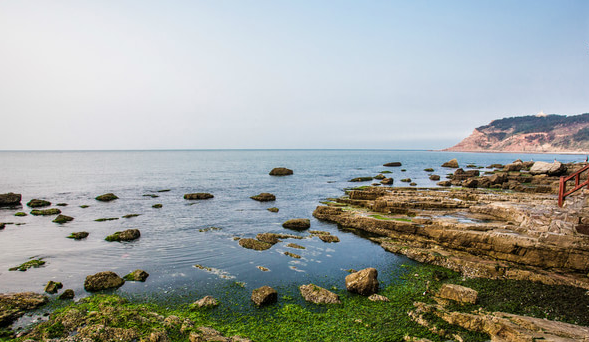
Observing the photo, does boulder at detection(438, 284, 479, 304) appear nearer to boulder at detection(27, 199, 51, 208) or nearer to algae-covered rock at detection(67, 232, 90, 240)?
algae-covered rock at detection(67, 232, 90, 240)

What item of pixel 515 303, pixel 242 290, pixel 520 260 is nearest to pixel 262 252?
pixel 242 290

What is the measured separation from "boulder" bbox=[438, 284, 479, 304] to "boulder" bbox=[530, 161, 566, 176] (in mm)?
53878

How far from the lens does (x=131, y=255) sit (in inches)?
826

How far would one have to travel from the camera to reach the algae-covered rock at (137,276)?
54.3ft

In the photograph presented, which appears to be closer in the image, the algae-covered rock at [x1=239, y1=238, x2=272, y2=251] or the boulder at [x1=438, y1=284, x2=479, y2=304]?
the boulder at [x1=438, y1=284, x2=479, y2=304]

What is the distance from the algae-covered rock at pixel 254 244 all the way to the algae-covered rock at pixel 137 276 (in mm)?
7593

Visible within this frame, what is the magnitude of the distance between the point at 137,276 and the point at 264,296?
8.37 metres

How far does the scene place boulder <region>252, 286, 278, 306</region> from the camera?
1372 centimetres

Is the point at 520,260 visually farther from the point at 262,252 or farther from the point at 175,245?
the point at 175,245

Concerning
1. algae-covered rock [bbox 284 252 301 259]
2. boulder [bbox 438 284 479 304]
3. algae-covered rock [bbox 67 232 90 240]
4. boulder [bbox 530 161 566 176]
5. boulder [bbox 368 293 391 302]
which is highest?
boulder [bbox 530 161 566 176]

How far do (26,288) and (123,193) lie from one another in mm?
39344

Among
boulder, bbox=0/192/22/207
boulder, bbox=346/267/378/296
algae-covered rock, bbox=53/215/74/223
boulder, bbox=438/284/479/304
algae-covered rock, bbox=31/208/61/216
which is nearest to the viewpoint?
boulder, bbox=438/284/479/304

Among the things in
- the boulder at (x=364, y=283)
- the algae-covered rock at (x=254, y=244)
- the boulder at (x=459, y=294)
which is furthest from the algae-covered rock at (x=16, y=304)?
the boulder at (x=459, y=294)

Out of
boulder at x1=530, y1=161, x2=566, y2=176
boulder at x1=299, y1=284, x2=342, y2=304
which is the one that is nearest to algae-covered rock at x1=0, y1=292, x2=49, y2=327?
boulder at x1=299, y1=284, x2=342, y2=304
